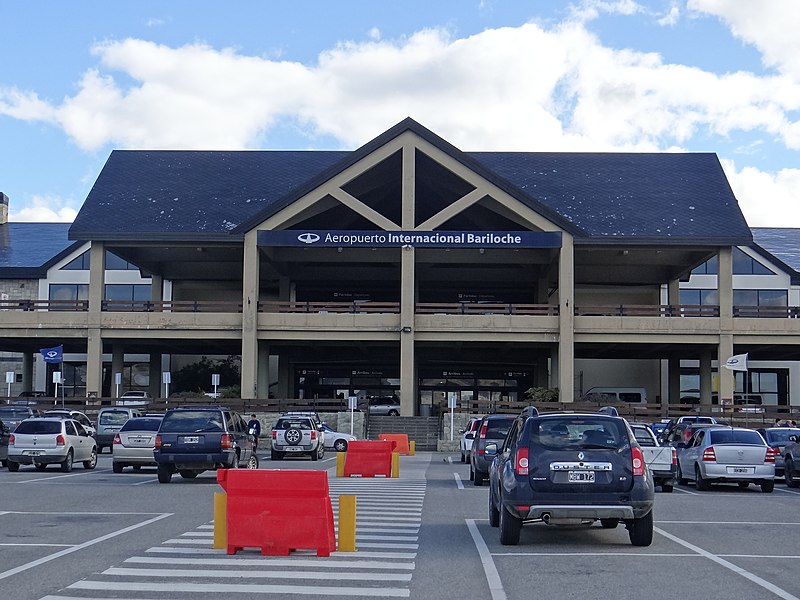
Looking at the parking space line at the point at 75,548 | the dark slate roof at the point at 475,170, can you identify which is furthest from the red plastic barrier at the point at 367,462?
the dark slate roof at the point at 475,170

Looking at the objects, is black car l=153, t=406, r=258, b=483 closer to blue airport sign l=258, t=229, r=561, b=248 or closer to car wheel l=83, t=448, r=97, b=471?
car wheel l=83, t=448, r=97, b=471

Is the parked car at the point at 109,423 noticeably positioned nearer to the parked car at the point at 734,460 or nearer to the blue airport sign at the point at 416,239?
the blue airport sign at the point at 416,239

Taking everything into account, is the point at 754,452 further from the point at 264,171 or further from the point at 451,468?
the point at 264,171

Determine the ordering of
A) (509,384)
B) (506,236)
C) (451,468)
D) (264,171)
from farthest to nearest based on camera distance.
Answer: (509,384), (264,171), (506,236), (451,468)

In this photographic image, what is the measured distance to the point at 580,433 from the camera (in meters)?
13.6

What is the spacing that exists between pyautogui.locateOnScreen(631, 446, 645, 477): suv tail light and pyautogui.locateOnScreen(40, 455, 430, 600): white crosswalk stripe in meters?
2.84

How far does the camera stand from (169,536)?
14625 millimetres

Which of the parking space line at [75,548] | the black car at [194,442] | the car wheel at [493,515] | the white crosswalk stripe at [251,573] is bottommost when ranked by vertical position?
the parking space line at [75,548]

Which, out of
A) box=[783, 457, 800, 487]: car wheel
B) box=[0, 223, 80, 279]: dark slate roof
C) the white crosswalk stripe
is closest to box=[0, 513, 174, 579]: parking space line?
the white crosswalk stripe

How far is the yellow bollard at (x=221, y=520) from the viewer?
42.4ft

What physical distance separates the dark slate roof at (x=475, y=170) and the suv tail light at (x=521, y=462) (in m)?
34.3

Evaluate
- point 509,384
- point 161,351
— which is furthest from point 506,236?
point 161,351

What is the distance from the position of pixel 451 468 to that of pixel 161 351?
96.7 feet

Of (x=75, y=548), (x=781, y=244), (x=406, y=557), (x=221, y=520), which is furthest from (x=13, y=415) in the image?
(x=781, y=244)
